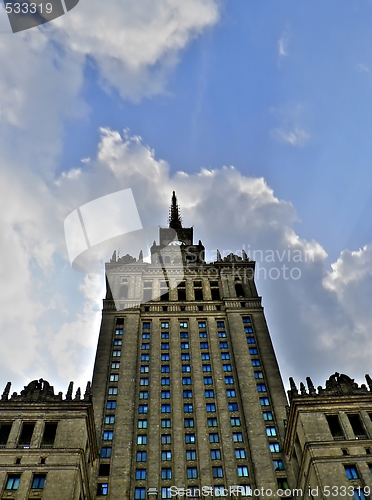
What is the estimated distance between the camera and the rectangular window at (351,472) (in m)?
47.7

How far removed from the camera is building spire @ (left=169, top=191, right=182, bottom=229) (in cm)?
12044

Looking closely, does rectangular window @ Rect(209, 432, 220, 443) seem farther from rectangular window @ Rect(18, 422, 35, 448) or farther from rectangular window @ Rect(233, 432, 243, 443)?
rectangular window @ Rect(18, 422, 35, 448)

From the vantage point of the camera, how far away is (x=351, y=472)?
158ft

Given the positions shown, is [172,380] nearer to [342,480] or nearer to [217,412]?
[217,412]

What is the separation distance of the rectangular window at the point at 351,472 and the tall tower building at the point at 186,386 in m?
10.4

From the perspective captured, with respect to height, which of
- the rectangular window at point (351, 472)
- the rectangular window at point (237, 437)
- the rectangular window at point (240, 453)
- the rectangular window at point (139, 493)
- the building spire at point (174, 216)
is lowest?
the rectangular window at point (351, 472)

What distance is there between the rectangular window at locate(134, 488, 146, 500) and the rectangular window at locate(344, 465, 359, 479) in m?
20.7

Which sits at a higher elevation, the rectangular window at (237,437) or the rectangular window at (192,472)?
the rectangular window at (237,437)

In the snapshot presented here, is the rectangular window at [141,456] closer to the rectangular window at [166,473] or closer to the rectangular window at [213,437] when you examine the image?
the rectangular window at [166,473]

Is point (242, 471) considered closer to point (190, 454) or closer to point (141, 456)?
point (190, 454)

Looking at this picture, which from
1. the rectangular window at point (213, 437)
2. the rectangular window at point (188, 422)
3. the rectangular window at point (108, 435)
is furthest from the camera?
the rectangular window at point (188, 422)

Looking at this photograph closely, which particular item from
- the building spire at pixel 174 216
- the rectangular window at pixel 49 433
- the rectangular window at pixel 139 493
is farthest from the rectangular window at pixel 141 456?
the building spire at pixel 174 216

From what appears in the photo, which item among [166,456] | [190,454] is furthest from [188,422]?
[166,456]

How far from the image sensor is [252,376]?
7025 centimetres
